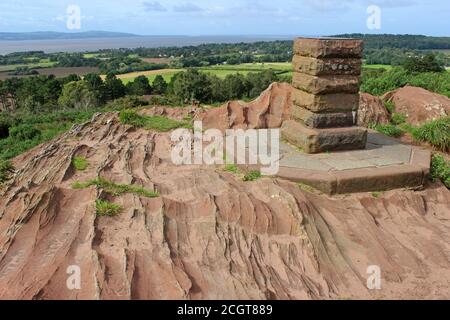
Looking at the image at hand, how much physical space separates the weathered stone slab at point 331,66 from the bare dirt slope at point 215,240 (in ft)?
7.87

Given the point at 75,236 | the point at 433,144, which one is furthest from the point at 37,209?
the point at 433,144

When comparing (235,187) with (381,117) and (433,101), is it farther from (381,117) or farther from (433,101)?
(433,101)

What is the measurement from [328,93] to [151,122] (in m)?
5.05

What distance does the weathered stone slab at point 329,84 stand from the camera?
7762 mm

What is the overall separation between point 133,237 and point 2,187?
3.57 m

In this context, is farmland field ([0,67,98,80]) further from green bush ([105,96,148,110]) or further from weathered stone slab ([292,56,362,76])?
weathered stone slab ([292,56,362,76])

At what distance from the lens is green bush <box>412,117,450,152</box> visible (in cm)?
974

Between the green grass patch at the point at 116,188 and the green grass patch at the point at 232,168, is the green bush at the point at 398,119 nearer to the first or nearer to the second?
the green grass patch at the point at 232,168

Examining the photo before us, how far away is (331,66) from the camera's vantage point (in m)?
7.73

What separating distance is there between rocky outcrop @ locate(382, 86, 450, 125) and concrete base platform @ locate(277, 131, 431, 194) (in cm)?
426

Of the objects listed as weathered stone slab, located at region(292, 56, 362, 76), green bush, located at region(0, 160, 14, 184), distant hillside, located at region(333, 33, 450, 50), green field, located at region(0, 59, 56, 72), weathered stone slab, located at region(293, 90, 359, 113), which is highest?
distant hillside, located at region(333, 33, 450, 50)

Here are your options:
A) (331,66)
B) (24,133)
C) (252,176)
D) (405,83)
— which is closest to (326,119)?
(331,66)

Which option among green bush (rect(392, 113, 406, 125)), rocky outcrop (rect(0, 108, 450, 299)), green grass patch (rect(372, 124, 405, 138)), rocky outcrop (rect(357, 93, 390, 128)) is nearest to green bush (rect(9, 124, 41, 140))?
rocky outcrop (rect(0, 108, 450, 299))

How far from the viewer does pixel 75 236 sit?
4.84 meters
